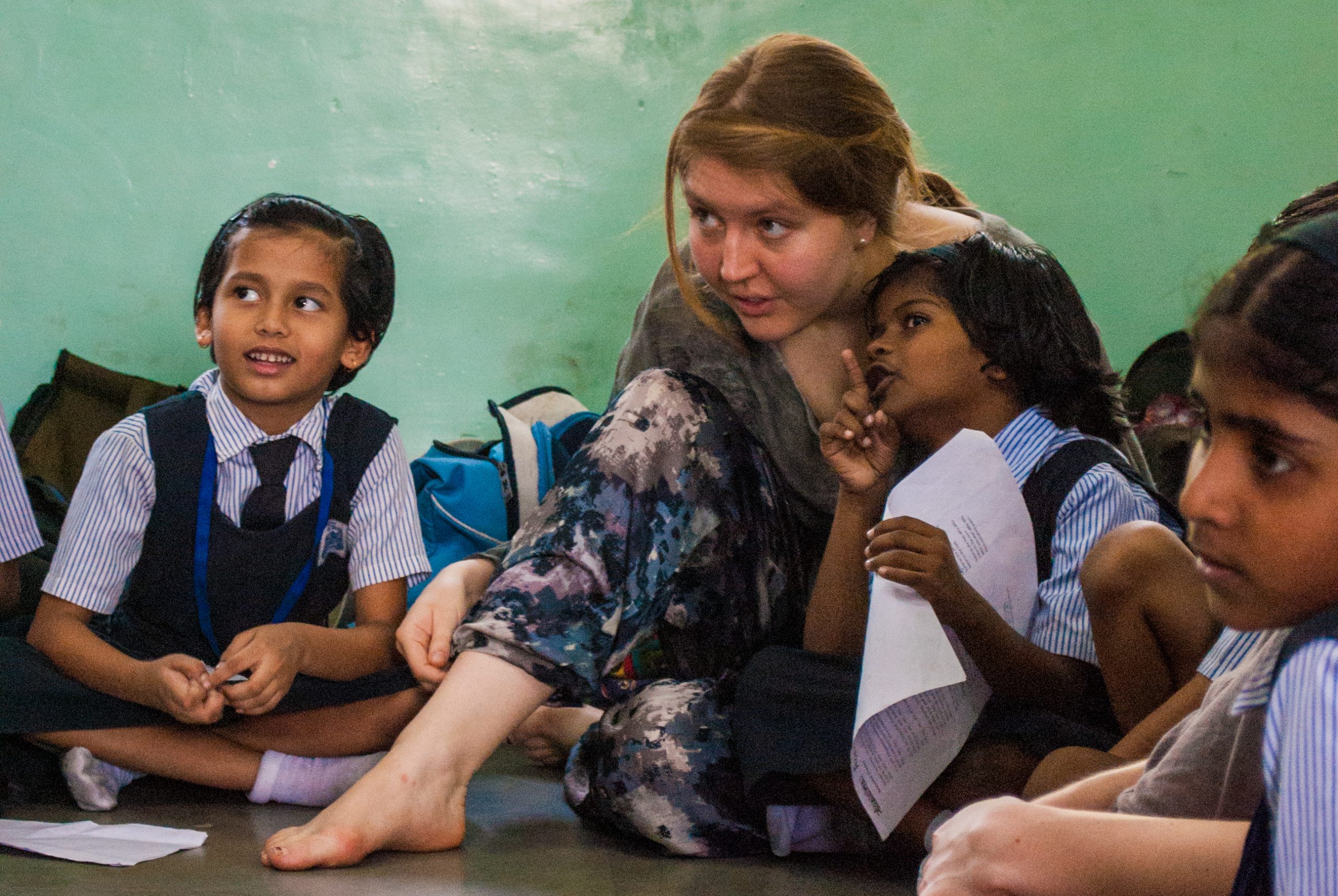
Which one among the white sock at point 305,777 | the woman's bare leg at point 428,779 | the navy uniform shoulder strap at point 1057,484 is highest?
the navy uniform shoulder strap at point 1057,484

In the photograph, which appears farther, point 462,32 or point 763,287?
point 462,32

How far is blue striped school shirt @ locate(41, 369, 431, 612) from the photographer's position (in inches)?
58.9

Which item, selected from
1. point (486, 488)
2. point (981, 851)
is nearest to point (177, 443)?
point (486, 488)

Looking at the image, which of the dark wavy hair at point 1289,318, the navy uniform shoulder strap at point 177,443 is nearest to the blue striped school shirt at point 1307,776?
the dark wavy hair at point 1289,318

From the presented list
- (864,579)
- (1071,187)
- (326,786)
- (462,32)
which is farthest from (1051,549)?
(462,32)

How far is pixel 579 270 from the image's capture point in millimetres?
2756

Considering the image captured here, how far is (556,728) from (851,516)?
26.1 inches

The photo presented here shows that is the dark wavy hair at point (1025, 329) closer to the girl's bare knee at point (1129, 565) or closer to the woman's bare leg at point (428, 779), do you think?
the girl's bare knee at point (1129, 565)

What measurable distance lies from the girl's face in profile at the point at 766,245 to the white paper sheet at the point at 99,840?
84cm

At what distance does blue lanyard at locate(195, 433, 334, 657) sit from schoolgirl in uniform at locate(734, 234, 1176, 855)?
645 mm

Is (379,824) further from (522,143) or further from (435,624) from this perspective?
(522,143)

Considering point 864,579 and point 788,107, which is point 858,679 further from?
point 788,107

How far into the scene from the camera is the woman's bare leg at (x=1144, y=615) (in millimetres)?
1131

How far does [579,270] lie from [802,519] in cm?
133
